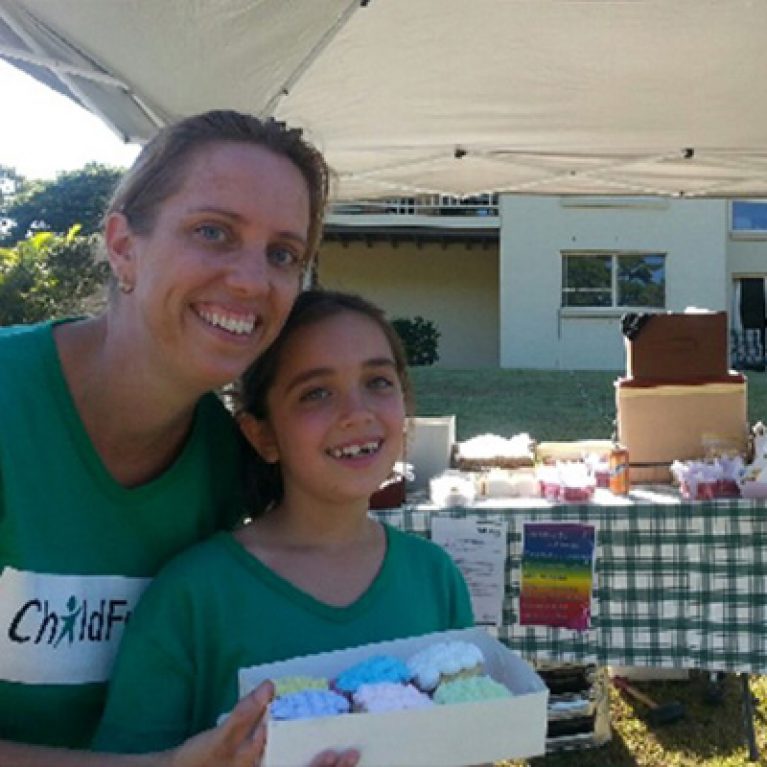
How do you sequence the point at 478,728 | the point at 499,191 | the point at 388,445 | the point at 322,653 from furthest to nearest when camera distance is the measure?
the point at 499,191
the point at 388,445
the point at 322,653
the point at 478,728

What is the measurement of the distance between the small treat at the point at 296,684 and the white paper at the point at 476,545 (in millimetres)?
1832

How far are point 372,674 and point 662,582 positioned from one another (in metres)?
2.06

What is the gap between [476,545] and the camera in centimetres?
298

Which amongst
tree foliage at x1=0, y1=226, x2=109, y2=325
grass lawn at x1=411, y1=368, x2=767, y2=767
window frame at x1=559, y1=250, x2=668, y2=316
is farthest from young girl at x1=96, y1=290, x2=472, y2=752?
window frame at x1=559, y1=250, x2=668, y2=316

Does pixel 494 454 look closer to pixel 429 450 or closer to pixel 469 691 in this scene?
pixel 429 450

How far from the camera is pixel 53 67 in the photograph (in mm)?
3076

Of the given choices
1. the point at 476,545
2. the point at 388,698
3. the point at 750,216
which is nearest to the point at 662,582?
the point at 476,545

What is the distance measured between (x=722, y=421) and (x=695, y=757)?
127 centimetres

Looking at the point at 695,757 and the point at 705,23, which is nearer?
the point at 705,23

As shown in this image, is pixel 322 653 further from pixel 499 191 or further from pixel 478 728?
pixel 499 191

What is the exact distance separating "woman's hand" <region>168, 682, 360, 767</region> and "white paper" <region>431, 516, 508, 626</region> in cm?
194

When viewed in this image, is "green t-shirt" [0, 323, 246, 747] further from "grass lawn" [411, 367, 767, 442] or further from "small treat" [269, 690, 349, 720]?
"grass lawn" [411, 367, 767, 442]

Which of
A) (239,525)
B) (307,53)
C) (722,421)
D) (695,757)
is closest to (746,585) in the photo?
(722,421)

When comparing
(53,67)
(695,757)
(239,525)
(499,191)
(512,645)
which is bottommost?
(695,757)
